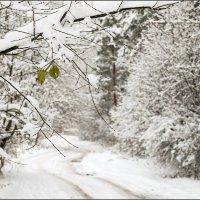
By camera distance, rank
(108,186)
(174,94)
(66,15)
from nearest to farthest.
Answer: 1. (66,15)
2. (108,186)
3. (174,94)

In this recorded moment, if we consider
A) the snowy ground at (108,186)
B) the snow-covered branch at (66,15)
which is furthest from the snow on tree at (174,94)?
the snow-covered branch at (66,15)

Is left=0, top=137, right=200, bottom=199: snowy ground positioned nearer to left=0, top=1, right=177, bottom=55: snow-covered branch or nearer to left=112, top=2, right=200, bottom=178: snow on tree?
left=112, top=2, right=200, bottom=178: snow on tree

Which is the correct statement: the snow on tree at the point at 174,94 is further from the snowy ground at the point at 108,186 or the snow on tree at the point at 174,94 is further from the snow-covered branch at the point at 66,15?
the snow-covered branch at the point at 66,15

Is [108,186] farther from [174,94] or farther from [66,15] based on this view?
[66,15]

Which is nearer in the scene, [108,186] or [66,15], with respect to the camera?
[66,15]

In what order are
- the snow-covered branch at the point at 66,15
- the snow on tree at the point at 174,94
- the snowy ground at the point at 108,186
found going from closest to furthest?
the snow-covered branch at the point at 66,15
the snowy ground at the point at 108,186
the snow on tree at the point at 174,94

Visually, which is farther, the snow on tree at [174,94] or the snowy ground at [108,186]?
the snow on tree at [174,94]

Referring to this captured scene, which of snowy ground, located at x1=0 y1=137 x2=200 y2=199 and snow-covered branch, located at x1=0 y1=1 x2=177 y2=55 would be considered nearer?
snow-covered branch, located at x1=0 y1=1 x2=177 y2=55

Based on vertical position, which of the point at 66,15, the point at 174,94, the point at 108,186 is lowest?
the point at 108,186

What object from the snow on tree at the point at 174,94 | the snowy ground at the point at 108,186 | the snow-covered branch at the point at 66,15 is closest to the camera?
the snow-covered branch at the point at 66,15

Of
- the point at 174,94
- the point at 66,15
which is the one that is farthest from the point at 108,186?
the point at 66,15

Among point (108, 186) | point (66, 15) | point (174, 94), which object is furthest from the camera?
point (174, 94)

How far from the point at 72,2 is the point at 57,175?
47.6ft

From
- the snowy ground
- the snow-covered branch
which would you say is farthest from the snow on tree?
the snow-covered branch
